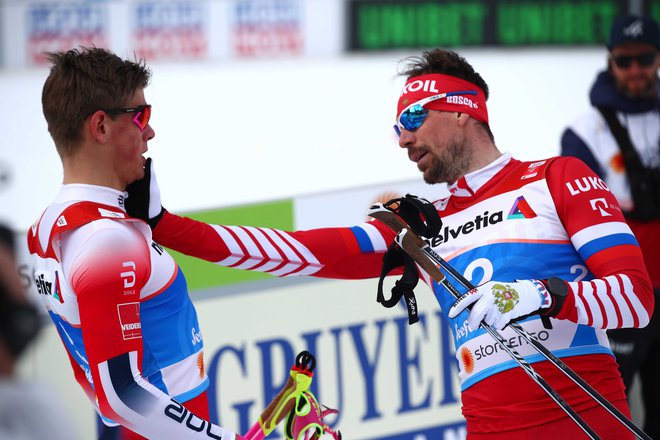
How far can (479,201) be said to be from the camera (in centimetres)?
273

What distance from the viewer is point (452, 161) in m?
2.82

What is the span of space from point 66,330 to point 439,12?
31.8 feet

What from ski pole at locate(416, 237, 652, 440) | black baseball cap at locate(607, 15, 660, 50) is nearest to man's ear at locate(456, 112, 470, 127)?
ski pole at locate(416, 237, 652, 440)

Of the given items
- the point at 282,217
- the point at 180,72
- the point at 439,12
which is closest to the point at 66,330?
the point at 282,217

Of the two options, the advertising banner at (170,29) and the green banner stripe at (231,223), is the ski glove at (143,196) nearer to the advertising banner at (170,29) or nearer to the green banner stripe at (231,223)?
the green banner stripe at (231,223)

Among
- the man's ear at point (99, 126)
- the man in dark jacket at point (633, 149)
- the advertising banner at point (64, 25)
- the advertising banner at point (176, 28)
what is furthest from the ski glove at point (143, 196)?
the advertising banner at point (64, 25)

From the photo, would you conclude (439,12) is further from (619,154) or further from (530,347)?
(530,347)

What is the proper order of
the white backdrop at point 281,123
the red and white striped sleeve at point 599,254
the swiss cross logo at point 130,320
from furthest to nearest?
the white backdrop at point 281,123 < the red and white striped sleeve at point 599,254 < the swiss cross logo at point 130,320

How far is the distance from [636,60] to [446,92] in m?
1.88

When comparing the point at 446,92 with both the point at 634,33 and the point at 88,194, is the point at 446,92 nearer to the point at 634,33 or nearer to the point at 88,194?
the point at 88,194

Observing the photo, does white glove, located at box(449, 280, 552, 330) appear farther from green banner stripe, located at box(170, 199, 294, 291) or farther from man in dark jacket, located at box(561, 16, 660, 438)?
man in dark jacket, located at box(561, 16, 660, 438)

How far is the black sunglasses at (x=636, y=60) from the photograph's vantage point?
14.4ft

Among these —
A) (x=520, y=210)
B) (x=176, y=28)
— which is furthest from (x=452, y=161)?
(x=176, y=28)

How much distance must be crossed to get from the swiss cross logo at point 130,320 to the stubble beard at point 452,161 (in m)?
1.05
